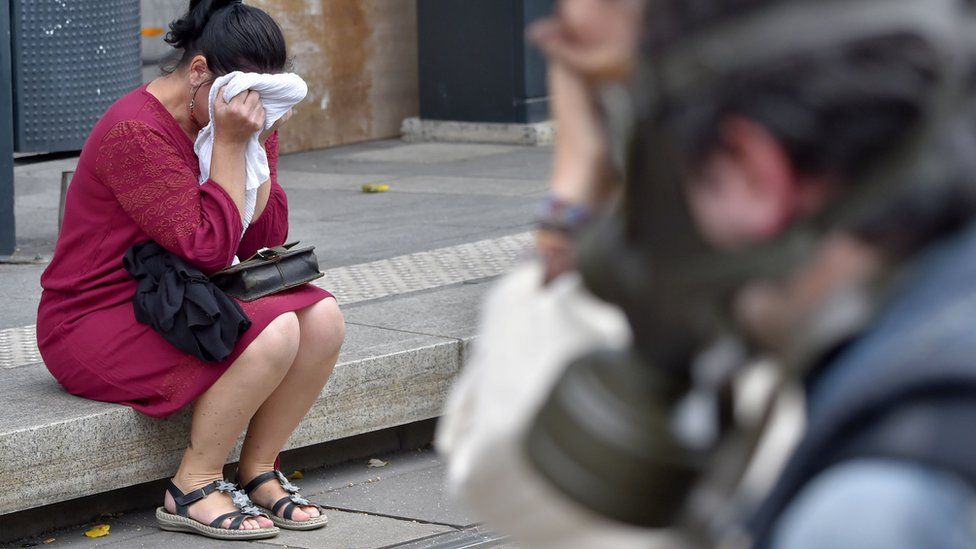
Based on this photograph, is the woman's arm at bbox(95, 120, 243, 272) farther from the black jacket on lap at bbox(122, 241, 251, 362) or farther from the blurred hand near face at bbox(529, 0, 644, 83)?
the blurred hand near face at bbox(529, 0, 644, 83)

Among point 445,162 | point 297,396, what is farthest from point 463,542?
point 445,162

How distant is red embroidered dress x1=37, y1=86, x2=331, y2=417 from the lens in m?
3.85

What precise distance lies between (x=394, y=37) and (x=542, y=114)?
4.16 feet

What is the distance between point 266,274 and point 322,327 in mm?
216

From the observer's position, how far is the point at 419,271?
6.10m

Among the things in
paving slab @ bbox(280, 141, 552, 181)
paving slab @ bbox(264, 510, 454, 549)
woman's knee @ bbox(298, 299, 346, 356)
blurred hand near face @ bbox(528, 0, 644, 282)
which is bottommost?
paving slab @ bbox(280, 141, 552, 181)

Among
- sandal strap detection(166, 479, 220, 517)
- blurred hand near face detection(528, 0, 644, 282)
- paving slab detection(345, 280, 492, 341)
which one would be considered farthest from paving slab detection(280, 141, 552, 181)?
blurred hand near face detection(528, 0, 644, 282)

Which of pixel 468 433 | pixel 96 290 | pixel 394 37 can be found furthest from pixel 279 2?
pixel 468 433

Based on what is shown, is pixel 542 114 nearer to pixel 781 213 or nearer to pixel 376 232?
pixel 376 232

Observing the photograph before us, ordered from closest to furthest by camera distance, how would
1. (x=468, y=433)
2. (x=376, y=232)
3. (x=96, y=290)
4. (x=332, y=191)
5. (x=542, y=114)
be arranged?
(x=468, y=433)
(x=96, y=290)
(x=376, y=232)
(x=332, y=191)
(x=542, y=114)

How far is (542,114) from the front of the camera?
10602 millimetres

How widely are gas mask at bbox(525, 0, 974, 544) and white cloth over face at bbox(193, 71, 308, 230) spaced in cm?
303

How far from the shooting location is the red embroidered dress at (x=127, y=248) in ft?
12.6

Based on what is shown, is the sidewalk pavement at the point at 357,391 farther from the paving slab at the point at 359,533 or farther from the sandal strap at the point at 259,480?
the sandal strap at the point at 259,480
